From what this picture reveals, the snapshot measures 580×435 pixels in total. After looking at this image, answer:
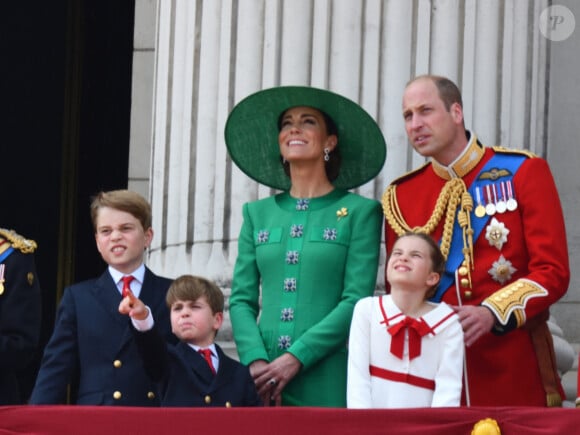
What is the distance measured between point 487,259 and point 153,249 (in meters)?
2.06

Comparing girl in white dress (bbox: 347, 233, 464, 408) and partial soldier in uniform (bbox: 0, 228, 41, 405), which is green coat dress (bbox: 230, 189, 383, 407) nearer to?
girl in white dress (bbox: 347, 233, 464, 408)

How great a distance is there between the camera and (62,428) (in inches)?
213

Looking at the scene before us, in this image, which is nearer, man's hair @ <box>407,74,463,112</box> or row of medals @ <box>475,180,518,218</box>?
row of medals @ <box>475,180,518,218</box>

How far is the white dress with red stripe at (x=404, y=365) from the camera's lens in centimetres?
586

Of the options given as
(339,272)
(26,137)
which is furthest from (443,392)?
(26,137)

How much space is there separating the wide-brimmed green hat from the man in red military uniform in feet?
0.98

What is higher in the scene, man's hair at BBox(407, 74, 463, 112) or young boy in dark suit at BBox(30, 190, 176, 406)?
man's hair at BBox(407, 74, 463, 112)

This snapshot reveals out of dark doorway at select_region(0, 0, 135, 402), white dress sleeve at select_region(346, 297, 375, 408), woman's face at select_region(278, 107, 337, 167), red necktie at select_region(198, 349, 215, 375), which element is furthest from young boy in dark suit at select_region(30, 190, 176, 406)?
dark doorway at select_region(0, 0, 135, 402)

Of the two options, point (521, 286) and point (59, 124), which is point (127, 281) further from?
point (59, 124)

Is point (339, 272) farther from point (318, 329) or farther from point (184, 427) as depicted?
point (184, 427)

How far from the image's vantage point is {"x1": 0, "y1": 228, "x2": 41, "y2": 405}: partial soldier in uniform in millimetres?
6344

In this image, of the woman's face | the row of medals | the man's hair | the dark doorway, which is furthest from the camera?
the dark doorway

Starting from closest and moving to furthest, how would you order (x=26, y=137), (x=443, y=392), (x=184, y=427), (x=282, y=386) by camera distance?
1. (x=184, y=427)
2. (x=443, y=392)
3. (x=282, y=386)
4. (x=26, y=137)

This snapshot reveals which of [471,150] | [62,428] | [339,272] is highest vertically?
[471,150]
